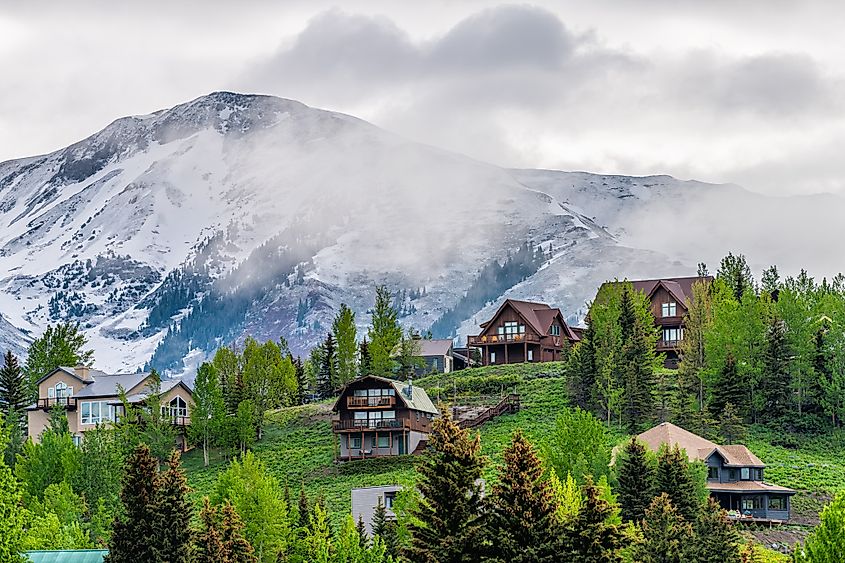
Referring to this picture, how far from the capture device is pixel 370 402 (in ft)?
362

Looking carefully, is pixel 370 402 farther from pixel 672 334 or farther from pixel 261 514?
pixel 261 514

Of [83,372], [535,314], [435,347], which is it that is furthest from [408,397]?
[435,347]

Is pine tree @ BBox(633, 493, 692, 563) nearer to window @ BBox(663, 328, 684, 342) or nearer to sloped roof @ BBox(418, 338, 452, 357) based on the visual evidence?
window @ BBox(663, 328, 684, 342)

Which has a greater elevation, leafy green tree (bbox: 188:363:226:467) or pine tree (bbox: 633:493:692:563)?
leafy green tree (bbox: 188:363:226:467)

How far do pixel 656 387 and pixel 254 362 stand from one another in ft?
132

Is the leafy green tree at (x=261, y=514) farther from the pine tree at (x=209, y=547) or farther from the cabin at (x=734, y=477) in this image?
the cabin at (x=734, y=477)

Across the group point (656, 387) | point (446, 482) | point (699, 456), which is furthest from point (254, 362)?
point (446, 482)

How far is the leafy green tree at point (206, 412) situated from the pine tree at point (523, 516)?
210 ft

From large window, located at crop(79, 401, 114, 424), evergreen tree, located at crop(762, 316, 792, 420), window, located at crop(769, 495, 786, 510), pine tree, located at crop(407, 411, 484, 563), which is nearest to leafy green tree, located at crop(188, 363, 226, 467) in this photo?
large window, located at crop(79, 401, 114, 424)

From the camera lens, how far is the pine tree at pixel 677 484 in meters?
70.8

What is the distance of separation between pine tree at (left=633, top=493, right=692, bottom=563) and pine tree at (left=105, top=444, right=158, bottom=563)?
20.5 meters

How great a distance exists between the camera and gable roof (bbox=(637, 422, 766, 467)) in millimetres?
86688

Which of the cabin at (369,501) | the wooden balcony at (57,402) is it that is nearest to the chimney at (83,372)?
the wooden balcony at (57,402)

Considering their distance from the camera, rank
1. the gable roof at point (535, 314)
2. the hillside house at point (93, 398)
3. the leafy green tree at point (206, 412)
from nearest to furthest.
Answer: the leafy green tree at point (206, 412), the hillside house at point (93, 398), the gable roof at point (535, 314)
